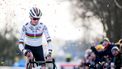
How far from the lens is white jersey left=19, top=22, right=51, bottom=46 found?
44.2ft

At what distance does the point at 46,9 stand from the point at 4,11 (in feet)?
5.94

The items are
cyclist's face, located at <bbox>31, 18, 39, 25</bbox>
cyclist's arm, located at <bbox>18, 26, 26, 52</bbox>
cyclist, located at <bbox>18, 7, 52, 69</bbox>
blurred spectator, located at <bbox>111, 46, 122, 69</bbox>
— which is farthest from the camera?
blurred spectator, located at <bbox>111, 46, 122, 69</bbox>

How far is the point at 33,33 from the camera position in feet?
44.5

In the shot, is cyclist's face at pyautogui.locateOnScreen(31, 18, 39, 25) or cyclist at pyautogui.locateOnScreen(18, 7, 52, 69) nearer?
cyclist at pyautogui.locateOnScreen(18, 7, 52, 69)

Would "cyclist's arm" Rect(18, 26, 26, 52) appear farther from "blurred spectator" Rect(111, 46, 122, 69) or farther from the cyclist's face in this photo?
"blurred spectator" Rect(111, 46, 122, 69)

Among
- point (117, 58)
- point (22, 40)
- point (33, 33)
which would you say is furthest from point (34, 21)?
point (117, 58)

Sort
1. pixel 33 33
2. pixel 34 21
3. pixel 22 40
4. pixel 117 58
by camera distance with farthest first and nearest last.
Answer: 1. pixel 117 58
2. pixel 33 33
3. pixel 34 21
4. pixel 22 40

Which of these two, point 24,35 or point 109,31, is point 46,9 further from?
point 109,31

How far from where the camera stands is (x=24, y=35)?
13.4 meters

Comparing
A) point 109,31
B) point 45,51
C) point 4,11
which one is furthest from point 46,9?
point 109,31

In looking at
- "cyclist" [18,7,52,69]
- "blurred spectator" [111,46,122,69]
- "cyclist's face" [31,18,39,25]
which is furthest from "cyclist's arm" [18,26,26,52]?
"blurred spectator" [111,46,122,69]

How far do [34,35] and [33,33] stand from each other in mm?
61

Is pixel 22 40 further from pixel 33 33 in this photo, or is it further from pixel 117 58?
pixel 117 58

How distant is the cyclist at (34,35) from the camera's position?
13.3 m
